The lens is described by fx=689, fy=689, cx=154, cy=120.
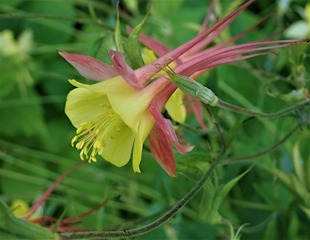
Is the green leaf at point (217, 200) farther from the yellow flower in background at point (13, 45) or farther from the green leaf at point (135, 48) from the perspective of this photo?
the yellow flower in background at point (13, 45)

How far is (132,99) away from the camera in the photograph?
0.61 m

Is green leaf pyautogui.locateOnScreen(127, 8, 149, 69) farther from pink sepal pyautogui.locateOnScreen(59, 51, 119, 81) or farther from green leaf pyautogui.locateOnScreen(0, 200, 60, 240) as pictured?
green leaf pyautogui.locateOnScreen(0, 200, 60, 240)

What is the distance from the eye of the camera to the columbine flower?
23.4 inches

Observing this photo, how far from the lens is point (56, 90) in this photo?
1.50 meters

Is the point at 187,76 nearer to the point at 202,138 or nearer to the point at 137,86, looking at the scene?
the point at 137,86

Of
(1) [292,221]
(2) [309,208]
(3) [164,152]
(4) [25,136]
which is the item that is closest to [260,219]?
(1) [292,221]

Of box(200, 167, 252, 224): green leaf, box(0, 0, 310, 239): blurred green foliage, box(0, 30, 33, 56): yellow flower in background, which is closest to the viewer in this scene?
box(200, 167, 252, 224): green leaf

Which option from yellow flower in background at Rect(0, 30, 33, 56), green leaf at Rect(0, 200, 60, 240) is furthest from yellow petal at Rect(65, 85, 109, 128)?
yellow flower in background at Rect(0, 30, 33, 56)

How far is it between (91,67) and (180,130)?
167mm

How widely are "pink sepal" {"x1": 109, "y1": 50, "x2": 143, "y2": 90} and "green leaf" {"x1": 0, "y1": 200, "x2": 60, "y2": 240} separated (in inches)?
5.8

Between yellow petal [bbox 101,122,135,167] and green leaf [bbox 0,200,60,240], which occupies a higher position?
yellow petal [bbox 101,122,135,167]

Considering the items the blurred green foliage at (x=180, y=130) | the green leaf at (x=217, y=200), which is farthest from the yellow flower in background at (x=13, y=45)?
the green leaf at (x=217, y=200)

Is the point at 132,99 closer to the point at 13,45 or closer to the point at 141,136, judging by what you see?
the point at 141,136

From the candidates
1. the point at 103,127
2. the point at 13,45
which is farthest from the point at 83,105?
the point at 13,45
